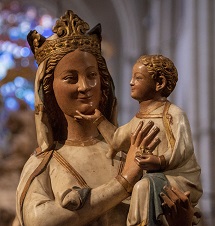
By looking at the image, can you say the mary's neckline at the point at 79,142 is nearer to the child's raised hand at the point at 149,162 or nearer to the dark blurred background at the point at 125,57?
the child's raised hand at the point at 149,162

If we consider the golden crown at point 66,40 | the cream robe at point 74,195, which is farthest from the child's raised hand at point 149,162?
the golden crown at point 66,40

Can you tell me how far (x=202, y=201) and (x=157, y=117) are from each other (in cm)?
625

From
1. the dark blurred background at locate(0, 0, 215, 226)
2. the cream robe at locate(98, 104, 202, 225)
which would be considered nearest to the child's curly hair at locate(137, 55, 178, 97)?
the cream robe at locate(98, 104, 202, 225)

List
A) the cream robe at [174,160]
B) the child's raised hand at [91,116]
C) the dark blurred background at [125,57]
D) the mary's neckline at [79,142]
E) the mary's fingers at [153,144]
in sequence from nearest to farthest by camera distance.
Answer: the cream robe at [174,160]
the mary's fingers at [153,144]
the child's raised hand at [91,116]
the mary's neckline at [79,142]
the dark blurred background at [125,57]

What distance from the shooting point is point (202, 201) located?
8.59 meters

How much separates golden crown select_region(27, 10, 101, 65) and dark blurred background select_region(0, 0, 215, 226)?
576cm

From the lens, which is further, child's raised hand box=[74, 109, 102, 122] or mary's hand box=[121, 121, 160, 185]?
child's raised hand box=[74, 109, 102, 122]

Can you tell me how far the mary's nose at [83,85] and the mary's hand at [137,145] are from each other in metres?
0.35

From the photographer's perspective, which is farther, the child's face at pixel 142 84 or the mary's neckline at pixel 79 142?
the mary's neckline at pixel 79 142

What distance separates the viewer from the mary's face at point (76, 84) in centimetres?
282

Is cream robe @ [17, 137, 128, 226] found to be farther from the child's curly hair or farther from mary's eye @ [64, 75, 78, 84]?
the child's curly hair

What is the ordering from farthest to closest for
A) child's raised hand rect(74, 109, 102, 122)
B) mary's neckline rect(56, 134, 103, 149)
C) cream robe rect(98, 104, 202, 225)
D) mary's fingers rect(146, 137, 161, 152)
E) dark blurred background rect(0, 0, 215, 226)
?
dark blurred background rect(0, 0, 215, 226), mary's neckline rect(56, 134, 103, 149), child's raised hand rect(74, 109, 102, 122), mary's fingers rect(146, 137, 161, 152), cream robe rect(98, 104, 202, 225)

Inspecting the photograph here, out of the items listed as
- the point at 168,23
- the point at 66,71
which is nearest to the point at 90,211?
the point at 66,71

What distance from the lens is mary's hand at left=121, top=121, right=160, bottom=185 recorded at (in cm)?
249
